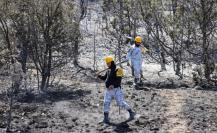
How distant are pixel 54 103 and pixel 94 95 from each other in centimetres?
142

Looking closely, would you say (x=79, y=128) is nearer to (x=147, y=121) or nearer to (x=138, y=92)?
(x=147, y=121)

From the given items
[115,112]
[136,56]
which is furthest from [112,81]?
[136,56]

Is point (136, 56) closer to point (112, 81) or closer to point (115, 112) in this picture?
point (115, 112)

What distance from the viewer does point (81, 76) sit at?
2286cm

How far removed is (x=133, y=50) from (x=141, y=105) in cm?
242

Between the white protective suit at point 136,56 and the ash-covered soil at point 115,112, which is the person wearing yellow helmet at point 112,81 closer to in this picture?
the ash-covered soil at point 115,112

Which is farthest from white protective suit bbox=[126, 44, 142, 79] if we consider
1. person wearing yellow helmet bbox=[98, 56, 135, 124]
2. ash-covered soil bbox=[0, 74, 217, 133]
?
person wearing yellow helmet bbox=[98, 56, 135, 124]

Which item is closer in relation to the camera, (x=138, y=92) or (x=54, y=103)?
(x=54, y=103)

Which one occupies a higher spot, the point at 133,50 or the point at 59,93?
the point at 133,50

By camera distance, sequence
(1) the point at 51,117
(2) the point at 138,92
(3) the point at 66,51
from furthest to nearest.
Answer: (3) the point at 66,51
(2) the point at 138,92
(1) the point at 51,117

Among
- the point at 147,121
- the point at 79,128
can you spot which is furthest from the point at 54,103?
the point at 147,121

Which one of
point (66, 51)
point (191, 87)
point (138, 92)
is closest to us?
point (138, 92)

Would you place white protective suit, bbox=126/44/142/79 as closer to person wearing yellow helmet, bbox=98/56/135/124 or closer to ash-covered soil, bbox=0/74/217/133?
ash-covered soil, bbox=0/74/217/133

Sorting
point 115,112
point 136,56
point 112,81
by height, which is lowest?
point 115,112
